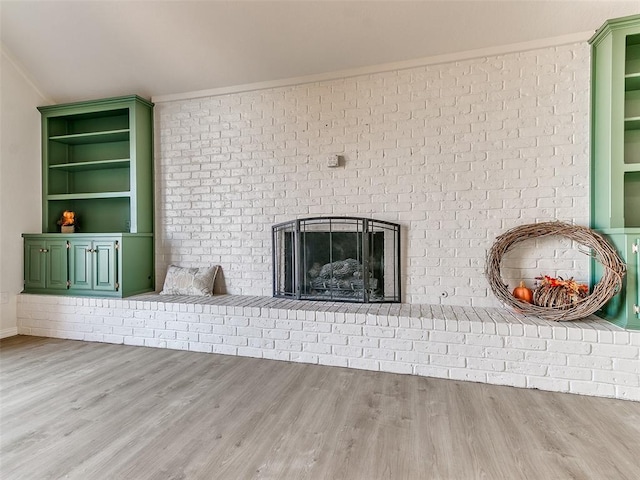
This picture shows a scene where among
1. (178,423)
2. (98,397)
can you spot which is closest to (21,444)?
(98,397)

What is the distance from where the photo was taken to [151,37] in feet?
9.84

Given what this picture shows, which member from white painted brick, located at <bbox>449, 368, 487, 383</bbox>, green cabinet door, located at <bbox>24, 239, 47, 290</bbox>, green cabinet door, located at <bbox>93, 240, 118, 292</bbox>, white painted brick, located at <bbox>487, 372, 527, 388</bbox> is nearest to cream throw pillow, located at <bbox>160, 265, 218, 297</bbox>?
green cabinet door, located at <bbox>93, 240, 118, 292</bbox>

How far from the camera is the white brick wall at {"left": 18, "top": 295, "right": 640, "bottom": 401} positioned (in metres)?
2.18

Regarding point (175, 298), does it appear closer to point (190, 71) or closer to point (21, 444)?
point (21, 444)

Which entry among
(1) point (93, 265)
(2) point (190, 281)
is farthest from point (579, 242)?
(1) point (93, 265)

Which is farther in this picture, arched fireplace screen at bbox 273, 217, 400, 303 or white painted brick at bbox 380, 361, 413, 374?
arched fireplace screen at bbox 273, 217, 400, 303

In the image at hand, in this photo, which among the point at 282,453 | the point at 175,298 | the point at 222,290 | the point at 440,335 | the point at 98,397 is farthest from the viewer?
the point at 222,290

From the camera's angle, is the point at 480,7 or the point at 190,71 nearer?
the point at 480,7

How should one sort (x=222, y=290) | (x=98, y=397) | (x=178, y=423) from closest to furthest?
(x=178, y=423)
(x=98, y=397)
(x=222, y=290)

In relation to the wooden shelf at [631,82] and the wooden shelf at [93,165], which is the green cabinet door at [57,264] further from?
the wooden shelf at [631,82]

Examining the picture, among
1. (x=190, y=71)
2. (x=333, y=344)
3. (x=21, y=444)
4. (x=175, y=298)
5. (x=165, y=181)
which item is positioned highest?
(x=190, y=71)

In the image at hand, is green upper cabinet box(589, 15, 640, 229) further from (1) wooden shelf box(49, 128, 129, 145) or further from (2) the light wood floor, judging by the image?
(1) wooden shelf box(49, 128, 129, 145)

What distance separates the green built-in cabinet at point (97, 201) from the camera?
11.0 ft

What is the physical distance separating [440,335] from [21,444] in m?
2.55
